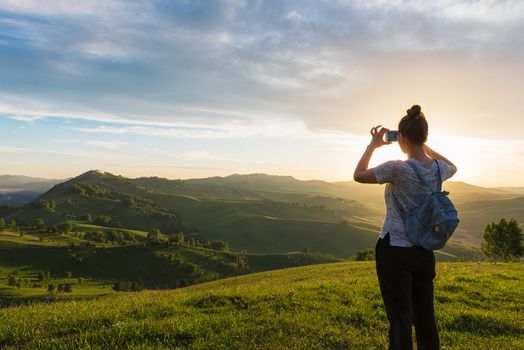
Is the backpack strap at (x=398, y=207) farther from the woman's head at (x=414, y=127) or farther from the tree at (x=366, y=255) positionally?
the tree at (x=366, y=255)

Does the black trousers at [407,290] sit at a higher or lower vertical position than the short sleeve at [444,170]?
lower

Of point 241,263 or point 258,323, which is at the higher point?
point 258,323

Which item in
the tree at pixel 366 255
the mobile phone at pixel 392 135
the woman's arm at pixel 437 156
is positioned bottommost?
the tree at pixel 366 255

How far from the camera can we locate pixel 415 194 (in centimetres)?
571

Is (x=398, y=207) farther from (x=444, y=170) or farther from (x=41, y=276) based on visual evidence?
(x=41, y=276)

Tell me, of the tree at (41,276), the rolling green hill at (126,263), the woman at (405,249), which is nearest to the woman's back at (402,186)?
the woman at (405,249)

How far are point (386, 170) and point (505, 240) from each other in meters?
60.1

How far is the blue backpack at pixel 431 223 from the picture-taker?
542cm

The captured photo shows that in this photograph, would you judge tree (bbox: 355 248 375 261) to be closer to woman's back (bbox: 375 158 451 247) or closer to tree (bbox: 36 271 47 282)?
woman's back (bbox: 375 158 451 247)

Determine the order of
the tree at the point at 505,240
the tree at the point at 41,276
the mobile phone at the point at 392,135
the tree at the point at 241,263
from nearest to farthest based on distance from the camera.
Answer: the mobile phone at the point at 392,135, the tree at the point at 505,240, the tree at the point at 41,276, the tree at the point at 241,263

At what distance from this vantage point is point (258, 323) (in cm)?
923

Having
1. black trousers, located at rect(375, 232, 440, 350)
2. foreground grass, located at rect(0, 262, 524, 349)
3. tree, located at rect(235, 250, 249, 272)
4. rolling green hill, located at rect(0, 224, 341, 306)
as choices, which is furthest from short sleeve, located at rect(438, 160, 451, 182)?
tree, located at rect(235, 250, 249, 272)

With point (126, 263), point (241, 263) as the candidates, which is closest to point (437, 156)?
point (241, 263)

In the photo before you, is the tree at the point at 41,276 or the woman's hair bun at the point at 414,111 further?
the tree at the point at 41,276
